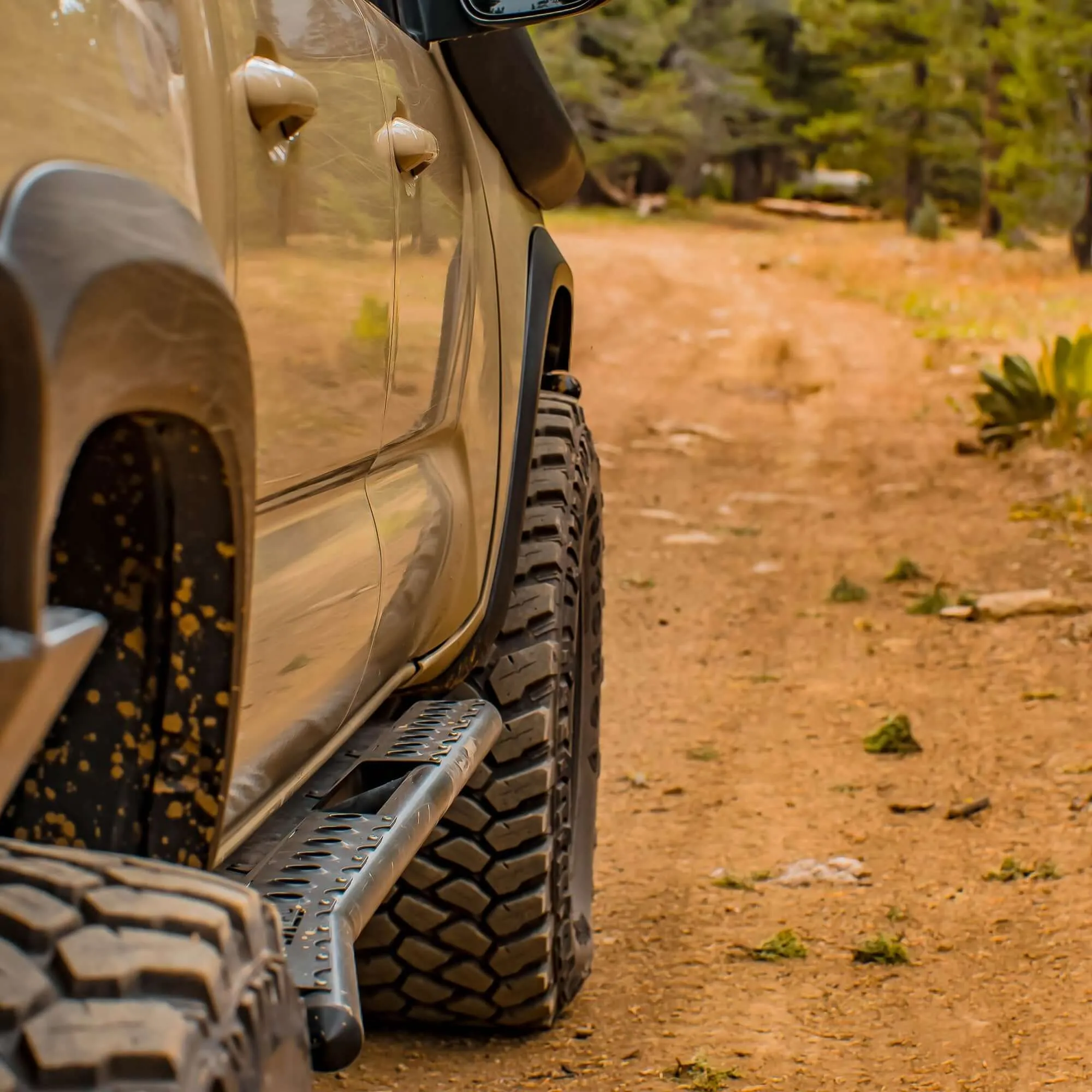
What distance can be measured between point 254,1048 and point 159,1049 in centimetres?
11

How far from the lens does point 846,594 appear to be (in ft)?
21.9

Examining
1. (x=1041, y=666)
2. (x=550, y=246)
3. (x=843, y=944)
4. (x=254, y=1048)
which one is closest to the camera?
(x=254, y=1048)

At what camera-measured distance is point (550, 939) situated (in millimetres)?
2678

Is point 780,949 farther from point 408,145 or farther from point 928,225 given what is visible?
point 928,225

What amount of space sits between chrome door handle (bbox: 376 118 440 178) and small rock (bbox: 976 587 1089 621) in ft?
15.6

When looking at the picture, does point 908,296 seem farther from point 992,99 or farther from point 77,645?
point 77,645

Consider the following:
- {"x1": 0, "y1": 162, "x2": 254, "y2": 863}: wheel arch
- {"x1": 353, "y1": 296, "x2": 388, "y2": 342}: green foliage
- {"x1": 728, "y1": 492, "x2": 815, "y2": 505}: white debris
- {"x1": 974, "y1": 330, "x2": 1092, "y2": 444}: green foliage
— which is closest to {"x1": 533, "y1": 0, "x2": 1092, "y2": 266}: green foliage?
{"x1": 974, "y1": 330, "x2": 1092, "y2": 444}: green foliage

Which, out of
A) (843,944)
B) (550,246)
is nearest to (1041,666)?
(843,944)

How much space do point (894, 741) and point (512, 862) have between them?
232 centimetres

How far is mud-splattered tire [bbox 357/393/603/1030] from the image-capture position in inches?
102

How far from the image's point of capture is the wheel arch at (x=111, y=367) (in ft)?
2.85

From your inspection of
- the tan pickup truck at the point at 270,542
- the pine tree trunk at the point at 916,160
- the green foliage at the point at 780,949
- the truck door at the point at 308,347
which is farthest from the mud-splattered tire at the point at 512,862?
the pine tree trunk at the point at 916,160

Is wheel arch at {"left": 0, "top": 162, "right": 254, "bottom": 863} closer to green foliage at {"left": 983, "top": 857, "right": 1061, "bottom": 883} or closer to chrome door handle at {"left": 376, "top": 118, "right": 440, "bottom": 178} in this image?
chrome door handle at {"left": 376, "top": 118, "right": 440, "bottom": 178}

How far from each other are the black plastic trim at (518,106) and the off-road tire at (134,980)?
1.59m
